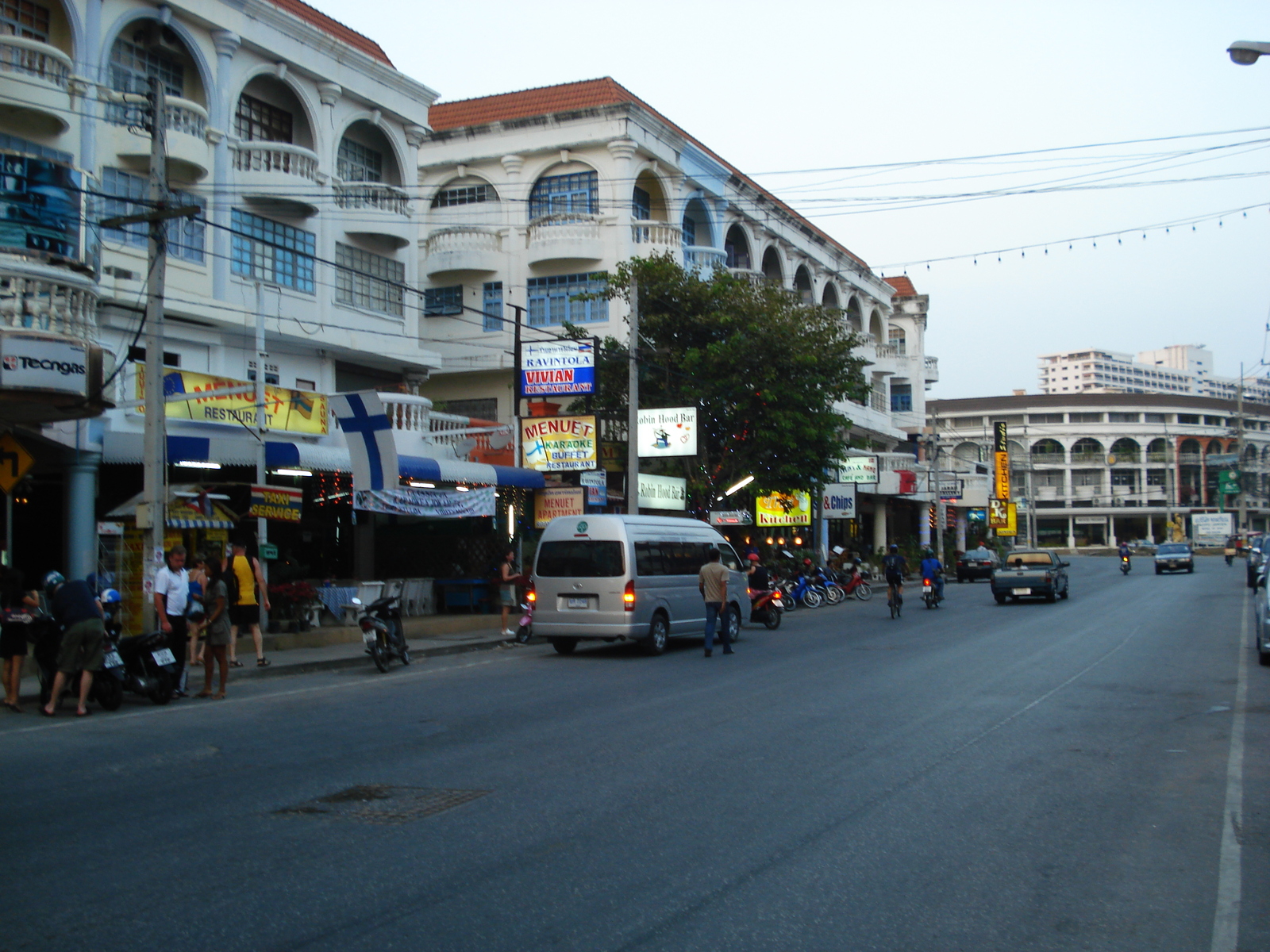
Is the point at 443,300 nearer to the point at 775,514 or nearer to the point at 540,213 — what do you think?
the point at 540,213

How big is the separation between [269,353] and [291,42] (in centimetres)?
731

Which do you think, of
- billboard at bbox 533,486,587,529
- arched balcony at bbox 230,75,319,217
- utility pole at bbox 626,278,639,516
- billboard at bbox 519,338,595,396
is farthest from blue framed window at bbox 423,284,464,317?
utility pole at bbox 626,278,639,516

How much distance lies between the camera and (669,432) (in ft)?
95.9

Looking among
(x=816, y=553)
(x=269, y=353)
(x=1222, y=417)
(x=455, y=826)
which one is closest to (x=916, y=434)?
(x=816, y=553)

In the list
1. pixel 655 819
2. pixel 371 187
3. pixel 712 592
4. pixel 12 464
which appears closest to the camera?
pixel 655 819

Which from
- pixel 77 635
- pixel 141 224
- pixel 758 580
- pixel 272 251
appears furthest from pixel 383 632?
pixel 272 251

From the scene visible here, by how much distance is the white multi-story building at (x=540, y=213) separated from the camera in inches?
1374

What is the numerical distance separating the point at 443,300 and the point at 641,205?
728 cm

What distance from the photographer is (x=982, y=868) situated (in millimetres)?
5891

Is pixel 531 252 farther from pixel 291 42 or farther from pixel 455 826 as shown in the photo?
pixel 455 826

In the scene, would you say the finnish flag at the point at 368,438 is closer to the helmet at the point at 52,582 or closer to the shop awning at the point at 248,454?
the shop awning at the point at 248,454

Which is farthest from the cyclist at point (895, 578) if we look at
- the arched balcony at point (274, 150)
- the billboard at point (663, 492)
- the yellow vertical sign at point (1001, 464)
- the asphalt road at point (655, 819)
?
the yellow vertical sign at point (1001, 464)

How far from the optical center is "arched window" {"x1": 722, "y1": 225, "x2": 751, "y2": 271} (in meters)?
42.8

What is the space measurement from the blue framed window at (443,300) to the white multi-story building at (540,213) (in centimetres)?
5
